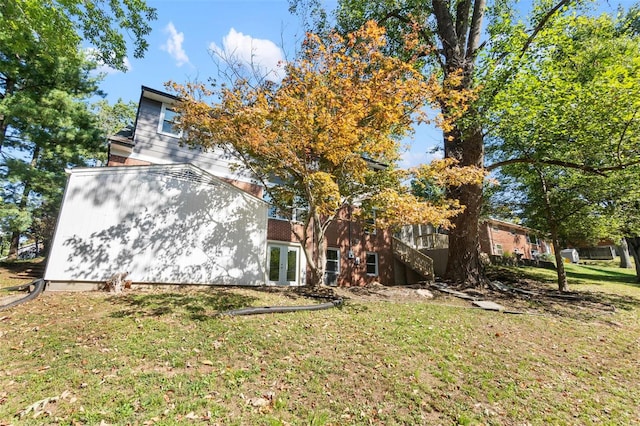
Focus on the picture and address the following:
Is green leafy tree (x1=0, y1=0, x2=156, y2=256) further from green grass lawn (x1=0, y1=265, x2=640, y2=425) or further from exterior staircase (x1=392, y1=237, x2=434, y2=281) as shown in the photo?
exterior staircase (x1=392, y1=237, x2=434, y2=281)

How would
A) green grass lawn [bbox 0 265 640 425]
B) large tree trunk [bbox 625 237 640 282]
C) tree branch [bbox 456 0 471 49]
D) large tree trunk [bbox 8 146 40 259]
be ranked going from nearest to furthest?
green grass lawn [bbox 0 265 640 425]
tree branch [bbox 456 0 471 49]
large tree trunk [bbox 8 146 40 259]
large tree trunk [bbox 625 237 640 282]

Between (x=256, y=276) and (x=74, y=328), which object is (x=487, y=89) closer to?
(x=256, y=276)

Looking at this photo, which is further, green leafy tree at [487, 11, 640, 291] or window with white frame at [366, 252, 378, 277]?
window with white frame at [366, 252, 378, 277]

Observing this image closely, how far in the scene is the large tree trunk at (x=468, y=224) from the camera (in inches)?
476

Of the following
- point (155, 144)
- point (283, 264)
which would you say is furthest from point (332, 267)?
point (155, 144)

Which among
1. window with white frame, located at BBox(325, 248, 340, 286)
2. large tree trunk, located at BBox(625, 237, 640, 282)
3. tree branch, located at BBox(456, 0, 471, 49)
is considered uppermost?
tree branch, located at BBox(456, 0, 471, 49)

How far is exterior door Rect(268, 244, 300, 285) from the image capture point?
1555cm

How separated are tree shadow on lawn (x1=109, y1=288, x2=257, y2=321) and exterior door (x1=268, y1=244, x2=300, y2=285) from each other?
5720 millimetres

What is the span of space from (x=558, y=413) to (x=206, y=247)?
11.2 m

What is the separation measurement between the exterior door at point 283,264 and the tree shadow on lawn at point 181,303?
5.72 meters

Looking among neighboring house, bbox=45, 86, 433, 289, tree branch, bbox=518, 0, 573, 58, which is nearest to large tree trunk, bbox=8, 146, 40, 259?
neighboring house, bbox=45, 86, 433, 289

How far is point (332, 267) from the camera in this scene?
17797mm

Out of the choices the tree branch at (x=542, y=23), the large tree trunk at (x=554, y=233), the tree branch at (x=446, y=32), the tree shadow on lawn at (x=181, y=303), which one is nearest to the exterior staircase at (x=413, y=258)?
the large tree trunk at (x=554, y=233)

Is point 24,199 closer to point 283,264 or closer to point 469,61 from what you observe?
point 283,264
